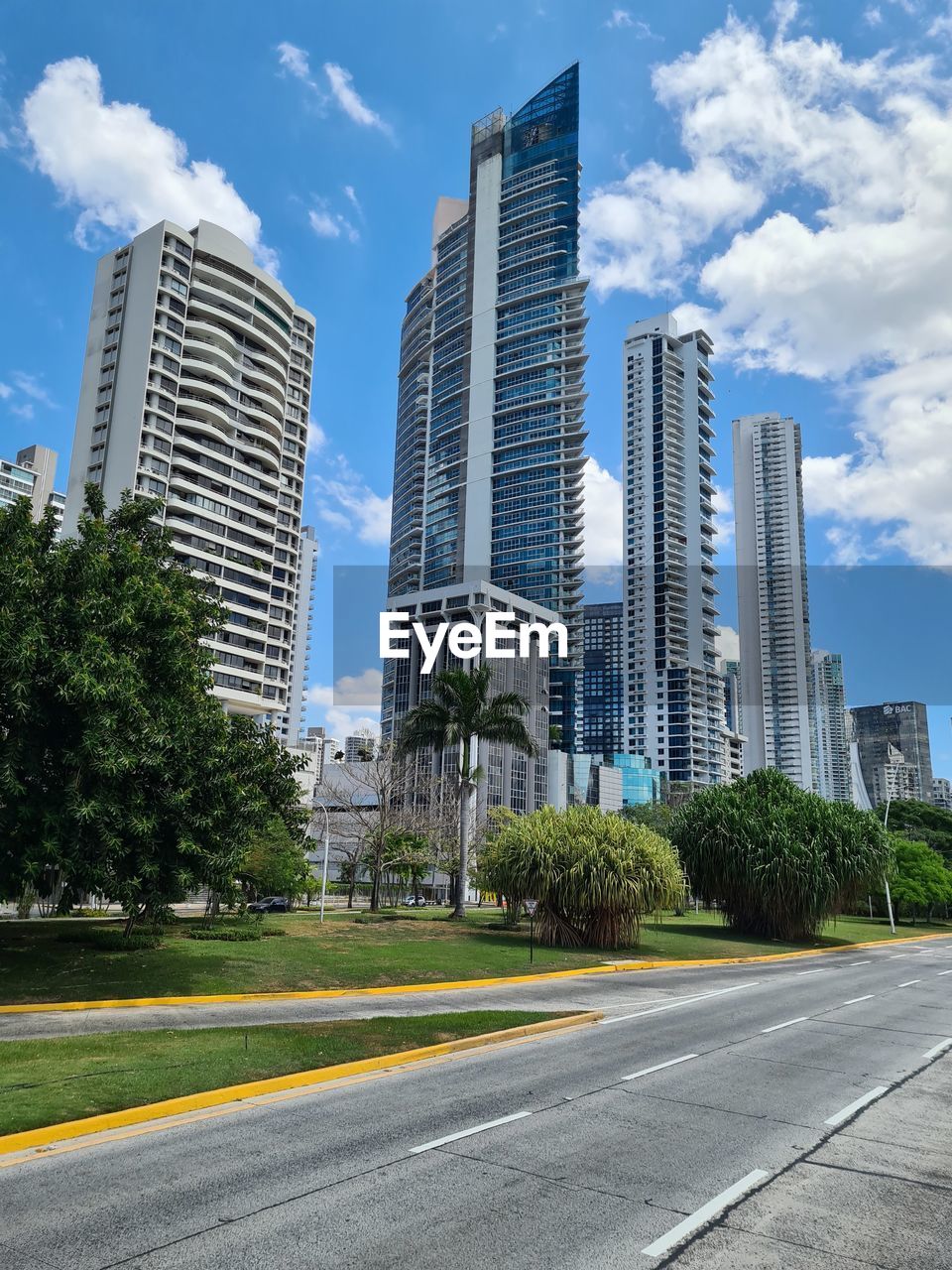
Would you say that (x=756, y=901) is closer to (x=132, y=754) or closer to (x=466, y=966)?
(x=466, y=966)

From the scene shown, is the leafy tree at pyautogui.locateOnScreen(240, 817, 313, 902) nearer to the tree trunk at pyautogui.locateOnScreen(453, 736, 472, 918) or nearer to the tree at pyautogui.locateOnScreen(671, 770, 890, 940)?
the tree trunk at pyautogui.locateOnScreen(453, 736, 472, 918)

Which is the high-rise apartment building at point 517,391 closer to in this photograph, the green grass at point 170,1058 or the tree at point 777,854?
the tree at point 777,854

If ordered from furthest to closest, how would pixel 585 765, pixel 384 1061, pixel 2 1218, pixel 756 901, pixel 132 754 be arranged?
pixel 585 765
pixel 756 901
pixel 132 754
pixel 384 1061
pixel 2 1218

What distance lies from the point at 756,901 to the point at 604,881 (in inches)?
578

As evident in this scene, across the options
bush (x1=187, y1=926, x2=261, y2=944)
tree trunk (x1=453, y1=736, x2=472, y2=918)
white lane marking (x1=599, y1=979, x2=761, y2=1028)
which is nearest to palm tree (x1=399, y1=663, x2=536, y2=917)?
tree trunk (x1=453, y1=736, x2=472, y2=918)

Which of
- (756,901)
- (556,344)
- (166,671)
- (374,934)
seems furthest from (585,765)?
(166,671)

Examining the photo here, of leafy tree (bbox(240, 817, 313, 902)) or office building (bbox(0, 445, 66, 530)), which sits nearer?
leafy tree (bbox(240, 817, 313, 902))

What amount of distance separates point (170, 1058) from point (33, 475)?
578 feet

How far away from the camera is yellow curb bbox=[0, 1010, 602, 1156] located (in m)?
8.14

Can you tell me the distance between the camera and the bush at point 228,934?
26.6m

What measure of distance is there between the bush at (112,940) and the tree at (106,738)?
132 inches

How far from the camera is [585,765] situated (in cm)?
19525

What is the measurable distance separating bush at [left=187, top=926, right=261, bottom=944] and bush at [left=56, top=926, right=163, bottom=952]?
1931 mm

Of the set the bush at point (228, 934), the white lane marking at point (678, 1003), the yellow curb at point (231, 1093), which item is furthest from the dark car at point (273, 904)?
the yellow curb at point (231, 1093)
